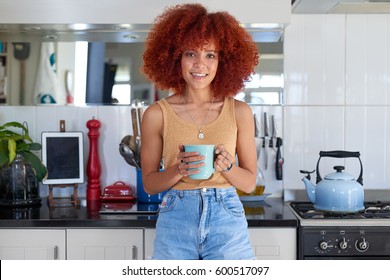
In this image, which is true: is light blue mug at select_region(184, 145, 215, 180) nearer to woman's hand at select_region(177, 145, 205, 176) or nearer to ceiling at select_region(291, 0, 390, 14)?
woman's hand at select_region(177, 145, 205, 176)

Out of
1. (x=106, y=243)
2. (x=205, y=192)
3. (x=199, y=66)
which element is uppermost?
(x=199, y=66)

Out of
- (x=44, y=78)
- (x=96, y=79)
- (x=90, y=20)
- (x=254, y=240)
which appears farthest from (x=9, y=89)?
(x=254, y=240)

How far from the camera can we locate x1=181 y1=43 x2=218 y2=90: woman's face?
154 centimetres

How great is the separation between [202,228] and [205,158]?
21 cm

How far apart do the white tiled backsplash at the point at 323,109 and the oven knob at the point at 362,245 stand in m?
0.63

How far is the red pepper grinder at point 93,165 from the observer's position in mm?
2682

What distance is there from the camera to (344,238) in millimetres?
2158

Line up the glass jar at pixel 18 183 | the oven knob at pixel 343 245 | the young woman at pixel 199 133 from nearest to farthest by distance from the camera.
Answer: the young woman at pixel 199 133 < the oven knob at pixel 343 245 < the glass jar at pixel 18 183

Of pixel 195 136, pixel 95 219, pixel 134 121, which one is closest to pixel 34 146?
pixel 134 121

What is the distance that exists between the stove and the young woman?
26.0 inches

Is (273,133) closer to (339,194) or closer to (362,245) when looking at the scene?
(339,194)

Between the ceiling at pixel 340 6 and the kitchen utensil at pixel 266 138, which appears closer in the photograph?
the ceiling at pixel 340 6

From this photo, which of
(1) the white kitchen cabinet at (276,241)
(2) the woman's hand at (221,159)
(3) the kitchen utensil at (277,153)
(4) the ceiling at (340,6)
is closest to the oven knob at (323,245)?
(1) the white kitchen cabinet at (276,241)

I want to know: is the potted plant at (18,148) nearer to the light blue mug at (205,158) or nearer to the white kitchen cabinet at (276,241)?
the white kitchen cabinet at (276,241)
